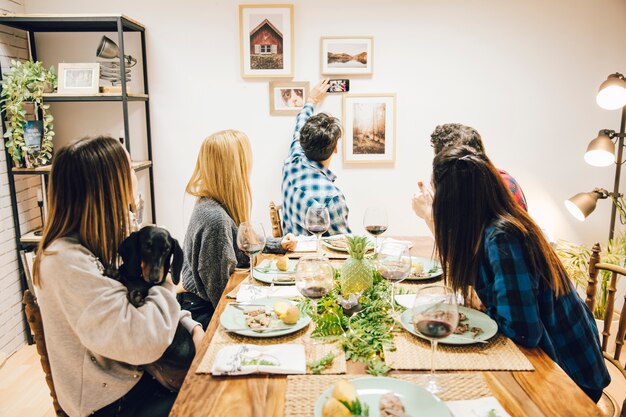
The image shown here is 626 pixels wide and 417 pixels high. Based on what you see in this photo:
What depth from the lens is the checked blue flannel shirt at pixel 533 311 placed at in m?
1.41

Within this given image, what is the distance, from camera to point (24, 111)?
304 cm

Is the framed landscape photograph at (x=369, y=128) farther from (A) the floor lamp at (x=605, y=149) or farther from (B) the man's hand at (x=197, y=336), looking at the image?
(B) the man's hand at (x=197, y=336)

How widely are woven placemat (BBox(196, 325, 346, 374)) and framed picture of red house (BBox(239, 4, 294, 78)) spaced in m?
2.18

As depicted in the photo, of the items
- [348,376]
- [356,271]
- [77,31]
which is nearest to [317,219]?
[356,271]

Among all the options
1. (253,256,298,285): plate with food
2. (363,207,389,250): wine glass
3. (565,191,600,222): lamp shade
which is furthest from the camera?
(565,191,600,222): lamp shade

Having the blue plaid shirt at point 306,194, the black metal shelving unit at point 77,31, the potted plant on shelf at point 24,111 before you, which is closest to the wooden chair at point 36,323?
the blue plaid shirt at point 306,194

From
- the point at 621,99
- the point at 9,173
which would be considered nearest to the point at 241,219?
the point at 9,173

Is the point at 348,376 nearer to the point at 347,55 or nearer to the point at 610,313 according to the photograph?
the point at 610,313

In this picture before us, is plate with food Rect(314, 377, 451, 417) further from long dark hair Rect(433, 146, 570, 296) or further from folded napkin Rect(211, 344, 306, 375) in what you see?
long dark hair Rect(433, 146, 570, 296)

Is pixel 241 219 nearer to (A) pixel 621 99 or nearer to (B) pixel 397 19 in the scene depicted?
(B) pixel 397 19

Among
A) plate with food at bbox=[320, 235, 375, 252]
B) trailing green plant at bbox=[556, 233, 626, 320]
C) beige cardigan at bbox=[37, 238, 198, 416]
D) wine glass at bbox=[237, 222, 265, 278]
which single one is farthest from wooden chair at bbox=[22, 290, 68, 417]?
→ trailing green plant at bbox=[556, 233, 626, 320]

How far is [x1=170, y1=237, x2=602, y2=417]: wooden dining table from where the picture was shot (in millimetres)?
1120

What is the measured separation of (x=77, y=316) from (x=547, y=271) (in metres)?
1.29

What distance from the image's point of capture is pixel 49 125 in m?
3.14
